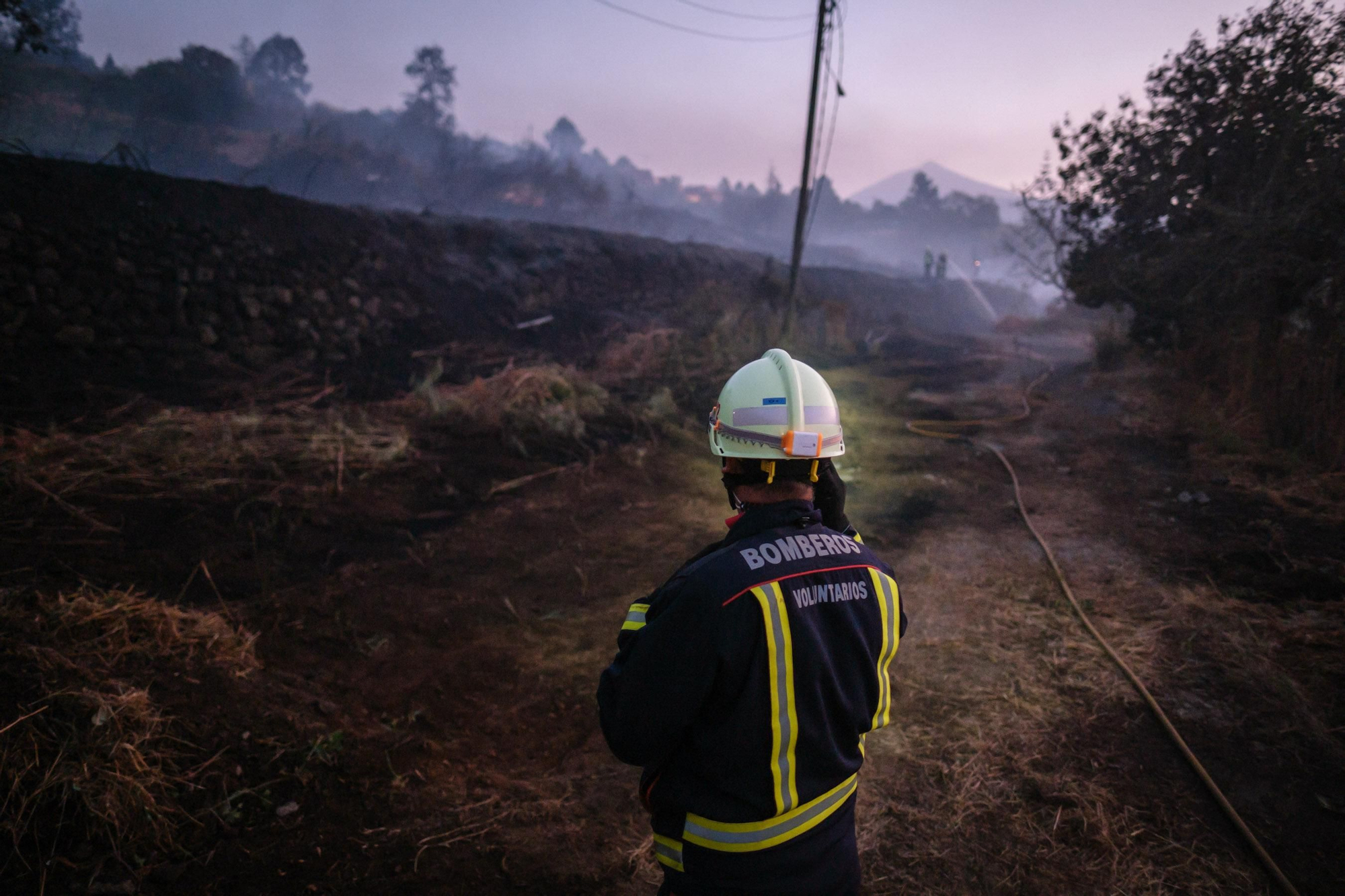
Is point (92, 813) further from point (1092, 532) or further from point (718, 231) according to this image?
point (718, 231)

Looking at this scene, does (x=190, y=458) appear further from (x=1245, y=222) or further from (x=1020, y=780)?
(x=1245, y=222)

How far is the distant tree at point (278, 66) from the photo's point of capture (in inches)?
2489

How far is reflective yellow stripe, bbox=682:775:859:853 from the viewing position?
1.42m

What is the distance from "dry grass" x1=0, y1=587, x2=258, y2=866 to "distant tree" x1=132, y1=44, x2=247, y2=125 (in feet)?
137

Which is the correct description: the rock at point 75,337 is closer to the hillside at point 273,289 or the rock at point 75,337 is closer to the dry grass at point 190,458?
the hillside at point 273,289

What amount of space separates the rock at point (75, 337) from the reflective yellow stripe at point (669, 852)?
35.5 feet

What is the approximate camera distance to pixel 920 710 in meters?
3.82

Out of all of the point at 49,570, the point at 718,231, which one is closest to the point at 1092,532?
the point at 49,570

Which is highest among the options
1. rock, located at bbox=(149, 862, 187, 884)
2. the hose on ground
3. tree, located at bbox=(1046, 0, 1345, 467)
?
tree, located at bbox=(1046, 0, 1345, 467)

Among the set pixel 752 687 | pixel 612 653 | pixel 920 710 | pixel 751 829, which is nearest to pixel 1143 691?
pixel 920 710

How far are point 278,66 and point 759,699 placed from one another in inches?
3399

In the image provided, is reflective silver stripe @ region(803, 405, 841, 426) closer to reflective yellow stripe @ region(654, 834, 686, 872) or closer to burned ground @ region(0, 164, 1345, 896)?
reflective yellow stripe @ region(654, 834, 686, 872)

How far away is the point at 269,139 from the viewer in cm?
3566

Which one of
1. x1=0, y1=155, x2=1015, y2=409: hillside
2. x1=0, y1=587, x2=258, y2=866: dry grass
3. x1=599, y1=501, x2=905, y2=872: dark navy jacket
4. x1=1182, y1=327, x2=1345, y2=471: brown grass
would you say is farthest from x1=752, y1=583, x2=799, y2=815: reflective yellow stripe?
x1=0, y1=155, x2=1015, y2=409: hillside
